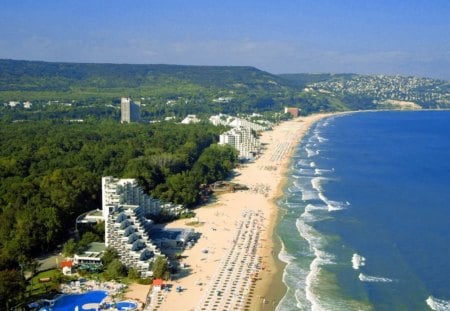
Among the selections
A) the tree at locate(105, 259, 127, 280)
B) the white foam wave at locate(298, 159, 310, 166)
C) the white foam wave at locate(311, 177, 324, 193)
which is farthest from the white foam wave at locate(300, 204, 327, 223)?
the white foam wave at locate(298, 159, 310, 166)

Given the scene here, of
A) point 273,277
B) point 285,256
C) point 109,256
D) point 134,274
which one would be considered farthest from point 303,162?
point 134,274

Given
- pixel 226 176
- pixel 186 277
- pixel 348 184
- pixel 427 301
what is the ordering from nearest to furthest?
pixel 427 301, pixel 186 277, pixel 348 184, pixel 226 176

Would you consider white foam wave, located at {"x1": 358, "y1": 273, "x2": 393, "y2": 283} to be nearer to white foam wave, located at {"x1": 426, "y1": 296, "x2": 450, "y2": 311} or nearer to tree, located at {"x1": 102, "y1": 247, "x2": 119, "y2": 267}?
white foam wave, located at {"x1": 426, "y1": 296, "x2": 450, "y2": 311}

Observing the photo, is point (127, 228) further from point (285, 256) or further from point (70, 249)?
point (285, 256)

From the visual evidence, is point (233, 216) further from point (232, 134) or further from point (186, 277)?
point (232, 134)

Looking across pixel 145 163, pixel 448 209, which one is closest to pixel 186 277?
pixel 145 163

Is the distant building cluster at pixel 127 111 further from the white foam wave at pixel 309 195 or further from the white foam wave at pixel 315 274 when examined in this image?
the white foam wave at pixel 315 274

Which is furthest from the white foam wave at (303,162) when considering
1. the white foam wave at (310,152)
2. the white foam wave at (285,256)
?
the white foam wave at (285,256)
